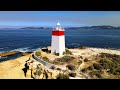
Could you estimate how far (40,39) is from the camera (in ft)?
21.5

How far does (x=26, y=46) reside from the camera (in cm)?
648

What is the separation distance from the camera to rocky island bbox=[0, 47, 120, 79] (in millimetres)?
6452

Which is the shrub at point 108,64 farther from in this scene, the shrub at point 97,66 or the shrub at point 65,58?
the shrub at point 65,58

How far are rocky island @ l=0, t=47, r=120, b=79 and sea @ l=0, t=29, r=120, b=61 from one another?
0.66 feet

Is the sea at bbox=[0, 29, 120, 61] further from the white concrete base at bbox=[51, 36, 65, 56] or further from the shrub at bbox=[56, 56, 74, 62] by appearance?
the shrub at bbox=[56, 56, 74, 62]

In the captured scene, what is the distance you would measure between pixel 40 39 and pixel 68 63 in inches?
44.5

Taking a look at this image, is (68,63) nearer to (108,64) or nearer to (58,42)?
(58,42)

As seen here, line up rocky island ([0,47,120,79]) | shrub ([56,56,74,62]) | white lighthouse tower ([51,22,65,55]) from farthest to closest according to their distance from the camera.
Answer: white lighthouse tower ([51,22,65,55]), shrub ([56,56,74,62]), rocky island ([0,47,120,79])

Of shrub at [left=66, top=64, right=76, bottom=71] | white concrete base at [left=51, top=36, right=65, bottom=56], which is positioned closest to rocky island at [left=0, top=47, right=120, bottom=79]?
shrub at [left=66, top=64, right=76, bottom=71]

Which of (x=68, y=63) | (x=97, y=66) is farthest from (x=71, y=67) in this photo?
(x=97, y=66)
